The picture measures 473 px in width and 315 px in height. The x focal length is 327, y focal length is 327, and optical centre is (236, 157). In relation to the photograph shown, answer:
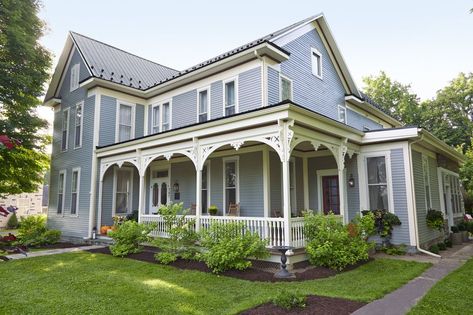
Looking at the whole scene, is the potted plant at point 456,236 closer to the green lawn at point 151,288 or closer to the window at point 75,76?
the green lawn at point 151,288

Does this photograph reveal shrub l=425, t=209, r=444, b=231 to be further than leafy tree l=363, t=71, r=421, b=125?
No

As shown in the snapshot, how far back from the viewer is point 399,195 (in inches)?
A: 411

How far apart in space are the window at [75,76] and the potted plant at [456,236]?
58.4 feet

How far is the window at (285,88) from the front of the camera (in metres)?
11.9

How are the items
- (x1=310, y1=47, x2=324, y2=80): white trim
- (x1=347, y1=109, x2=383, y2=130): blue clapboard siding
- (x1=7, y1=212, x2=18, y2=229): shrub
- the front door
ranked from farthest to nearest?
1. (x1=7, y1=212, x2=18, y2=229): shrub
2. (x1=347, y1=109, x2=383, y2=130): blue clapboard siding
3. (x1=310, y1=47, x2=324, y2=80): white trim
4. the front door

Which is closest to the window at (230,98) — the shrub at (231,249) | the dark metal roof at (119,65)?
the dark metal roof at (119,65)

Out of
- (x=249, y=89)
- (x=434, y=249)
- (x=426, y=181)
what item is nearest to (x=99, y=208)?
(x=249, y=89)

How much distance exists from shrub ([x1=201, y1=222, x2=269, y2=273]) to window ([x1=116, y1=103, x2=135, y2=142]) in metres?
8.31

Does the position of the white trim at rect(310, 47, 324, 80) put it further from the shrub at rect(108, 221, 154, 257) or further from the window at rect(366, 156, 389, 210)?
the shrub at rect(108, 221, 154, 257)

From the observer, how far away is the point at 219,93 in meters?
12.4

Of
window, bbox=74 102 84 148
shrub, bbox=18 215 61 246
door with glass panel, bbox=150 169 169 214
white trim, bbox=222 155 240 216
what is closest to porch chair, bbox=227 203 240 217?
white trim, bbox=222 155 240 216

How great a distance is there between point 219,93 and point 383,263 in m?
7.85

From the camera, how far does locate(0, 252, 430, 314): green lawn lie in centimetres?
531

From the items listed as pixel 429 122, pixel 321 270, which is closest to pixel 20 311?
pixel 321 270
